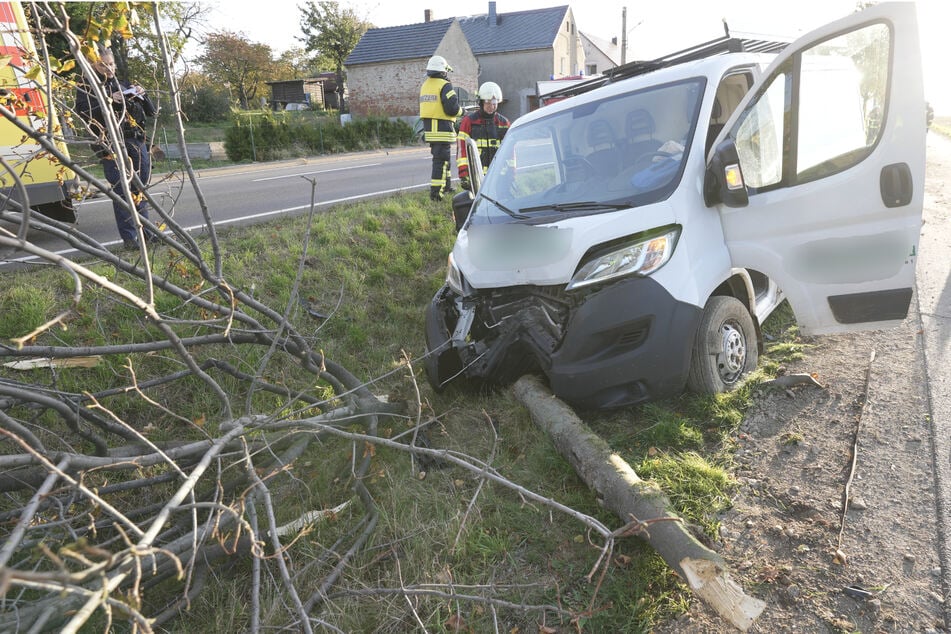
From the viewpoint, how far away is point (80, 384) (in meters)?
4.23

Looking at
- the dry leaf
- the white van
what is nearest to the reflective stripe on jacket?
the white van

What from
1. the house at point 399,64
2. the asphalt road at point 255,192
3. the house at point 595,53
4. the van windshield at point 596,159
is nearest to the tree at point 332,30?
the house at point 399,64

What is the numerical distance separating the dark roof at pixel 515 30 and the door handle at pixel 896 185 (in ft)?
138

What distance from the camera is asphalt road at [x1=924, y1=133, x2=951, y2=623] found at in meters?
2.67

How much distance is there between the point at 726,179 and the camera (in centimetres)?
345

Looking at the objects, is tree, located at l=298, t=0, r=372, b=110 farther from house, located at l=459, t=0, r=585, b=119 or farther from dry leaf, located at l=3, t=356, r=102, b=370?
dry leaf, located at l=3, t=356, r=102, b=370

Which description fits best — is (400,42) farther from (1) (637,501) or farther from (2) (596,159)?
(1) (637,501)

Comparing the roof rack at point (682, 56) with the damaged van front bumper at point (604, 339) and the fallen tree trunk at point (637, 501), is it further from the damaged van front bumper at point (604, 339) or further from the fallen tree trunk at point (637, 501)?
the fallen tree trunk at point (637, 501)

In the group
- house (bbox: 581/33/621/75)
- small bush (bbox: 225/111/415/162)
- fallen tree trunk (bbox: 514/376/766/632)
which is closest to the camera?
fallen tree trunk (bbox: 514/376/766/632)

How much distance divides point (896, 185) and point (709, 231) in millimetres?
941

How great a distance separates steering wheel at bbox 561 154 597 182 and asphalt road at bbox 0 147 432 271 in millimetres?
2881

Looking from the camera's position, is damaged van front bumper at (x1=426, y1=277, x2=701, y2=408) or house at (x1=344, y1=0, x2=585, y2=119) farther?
house at (x1=344, y1=0, x2=585, y2=119)

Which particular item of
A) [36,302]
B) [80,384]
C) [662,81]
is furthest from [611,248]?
[36,302]

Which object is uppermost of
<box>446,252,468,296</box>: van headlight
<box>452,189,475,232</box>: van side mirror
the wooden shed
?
the wooden shed
